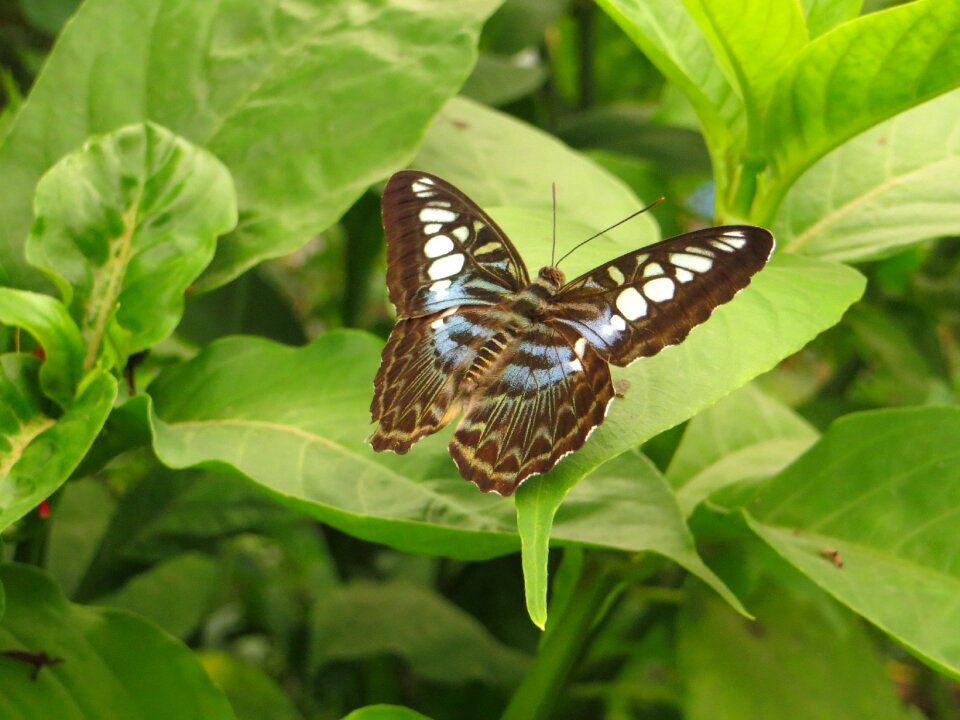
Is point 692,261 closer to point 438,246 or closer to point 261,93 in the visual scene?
point 438,246

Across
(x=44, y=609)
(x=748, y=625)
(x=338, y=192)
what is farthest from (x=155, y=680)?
(x=748, y=625)

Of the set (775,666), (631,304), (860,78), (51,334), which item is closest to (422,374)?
(631,304)

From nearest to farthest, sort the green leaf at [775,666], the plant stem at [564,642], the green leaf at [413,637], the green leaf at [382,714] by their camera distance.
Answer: the green leaf at [382,714] < the plant stem at [564,642] < the green leaf at [775,666] < the green leaf at [413,637]

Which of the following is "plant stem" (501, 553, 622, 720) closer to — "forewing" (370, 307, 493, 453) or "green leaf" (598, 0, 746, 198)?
"forewing" (370, 307, 493, 453)

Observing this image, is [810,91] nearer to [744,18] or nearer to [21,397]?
[744,18]

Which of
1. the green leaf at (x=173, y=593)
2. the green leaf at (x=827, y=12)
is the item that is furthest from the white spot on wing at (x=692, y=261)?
the green leaf at (x=173, y=593)

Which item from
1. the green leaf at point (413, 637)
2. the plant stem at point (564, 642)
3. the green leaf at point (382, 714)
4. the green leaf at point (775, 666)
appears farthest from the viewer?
the green leaf at point (413, 637)

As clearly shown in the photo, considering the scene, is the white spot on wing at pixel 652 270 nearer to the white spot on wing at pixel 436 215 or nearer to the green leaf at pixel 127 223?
the white spot on wing at pixel 436 215
